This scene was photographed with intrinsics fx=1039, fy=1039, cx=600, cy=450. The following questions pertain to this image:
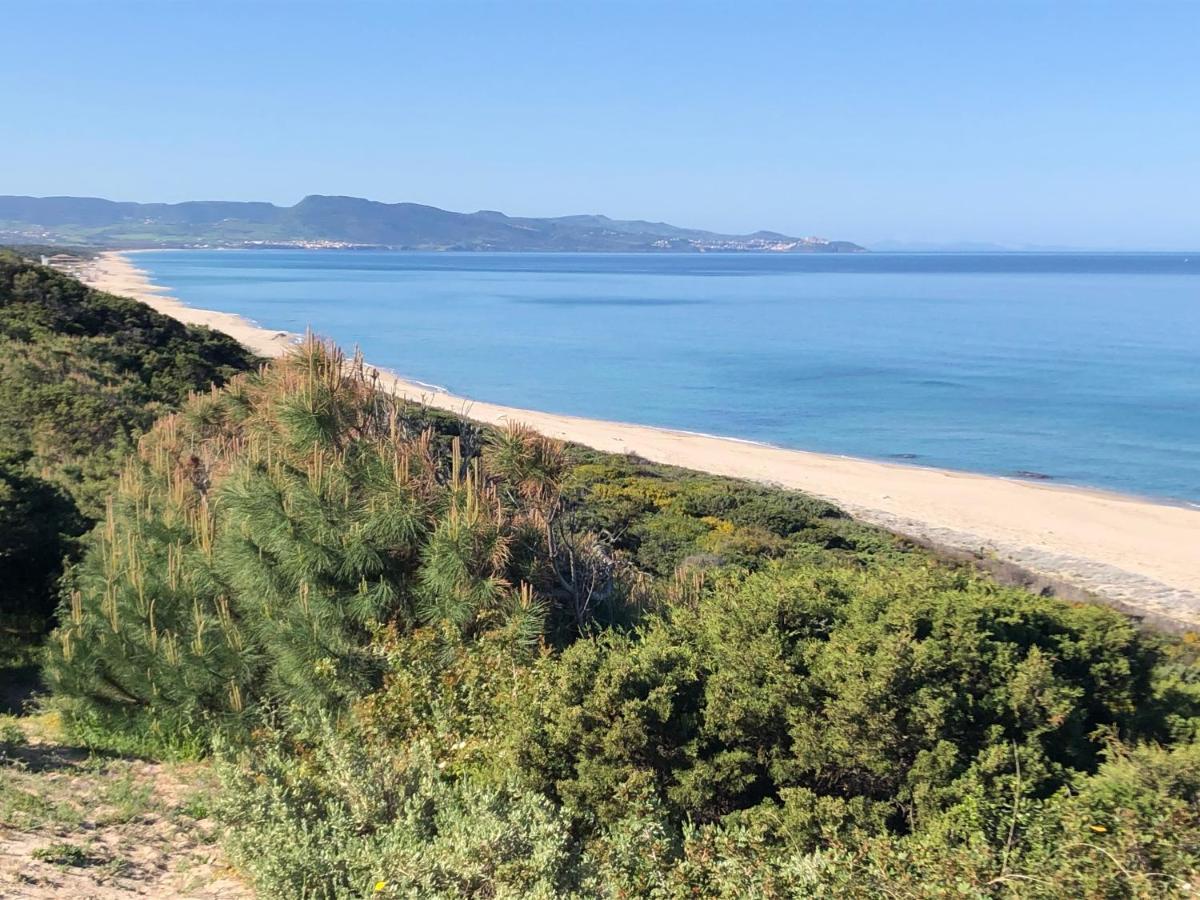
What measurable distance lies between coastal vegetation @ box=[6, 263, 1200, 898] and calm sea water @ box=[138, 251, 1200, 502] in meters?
26.8

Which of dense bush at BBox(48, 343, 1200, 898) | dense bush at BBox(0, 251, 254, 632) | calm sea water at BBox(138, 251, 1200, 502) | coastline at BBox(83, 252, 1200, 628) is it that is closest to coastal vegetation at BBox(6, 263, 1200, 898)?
dense bush at BBox(48, 343, 1200, 898)

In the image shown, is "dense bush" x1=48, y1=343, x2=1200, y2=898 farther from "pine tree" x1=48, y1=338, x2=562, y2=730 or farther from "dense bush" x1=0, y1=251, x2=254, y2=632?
"dense bush" x1=0, y1=251, x2=254, y2=632

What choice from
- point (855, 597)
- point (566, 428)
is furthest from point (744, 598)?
point (566, 428)

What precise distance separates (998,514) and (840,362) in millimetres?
32483

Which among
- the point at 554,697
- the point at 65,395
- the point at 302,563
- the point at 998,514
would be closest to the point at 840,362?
the point at 998,514

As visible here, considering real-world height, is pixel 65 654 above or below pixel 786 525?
above

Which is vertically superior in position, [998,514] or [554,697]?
[554,697]

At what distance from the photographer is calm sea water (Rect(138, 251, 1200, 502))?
36.2m

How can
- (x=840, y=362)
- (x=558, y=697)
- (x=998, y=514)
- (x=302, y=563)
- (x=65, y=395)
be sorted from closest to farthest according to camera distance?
(x=558, y=697) → (x=302, y=563) → (x=65, y=395) → (x=998, y=514) → (x=840, y=362)

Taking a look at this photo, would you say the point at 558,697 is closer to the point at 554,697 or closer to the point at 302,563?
the point at 554,697

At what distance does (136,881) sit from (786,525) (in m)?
16.7

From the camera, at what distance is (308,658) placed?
6.68 m

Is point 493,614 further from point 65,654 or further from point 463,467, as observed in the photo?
point 65,654

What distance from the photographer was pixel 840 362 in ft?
188
